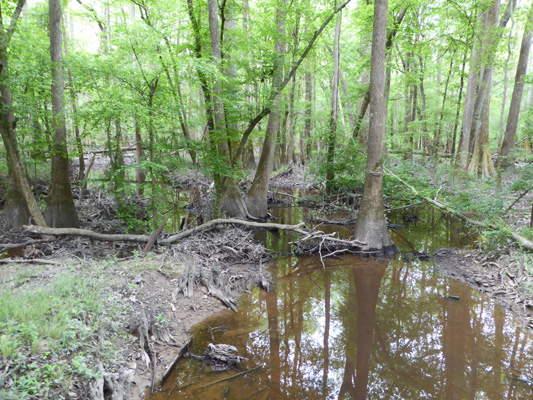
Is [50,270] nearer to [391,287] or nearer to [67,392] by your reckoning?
[67,392]

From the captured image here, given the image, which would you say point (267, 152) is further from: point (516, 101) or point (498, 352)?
point (516, 101)

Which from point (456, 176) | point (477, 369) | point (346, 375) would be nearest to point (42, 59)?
point (346, 375)

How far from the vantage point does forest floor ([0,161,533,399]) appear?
9.04 feet

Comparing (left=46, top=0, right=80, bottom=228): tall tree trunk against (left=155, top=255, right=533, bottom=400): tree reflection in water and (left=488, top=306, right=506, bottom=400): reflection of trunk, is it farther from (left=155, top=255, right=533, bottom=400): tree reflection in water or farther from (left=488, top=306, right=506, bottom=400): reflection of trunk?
(left=488, top=306, right=506, bottom=400): reflection of trunk

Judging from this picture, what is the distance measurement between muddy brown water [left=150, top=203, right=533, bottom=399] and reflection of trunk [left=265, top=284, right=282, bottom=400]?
2 cm

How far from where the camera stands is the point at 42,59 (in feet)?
25.4

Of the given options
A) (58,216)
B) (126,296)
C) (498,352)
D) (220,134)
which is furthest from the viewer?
(220,134)

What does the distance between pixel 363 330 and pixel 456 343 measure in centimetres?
131

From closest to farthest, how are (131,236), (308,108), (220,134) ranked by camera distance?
1. (131,236)
2. (220,134)
3. (308,108)

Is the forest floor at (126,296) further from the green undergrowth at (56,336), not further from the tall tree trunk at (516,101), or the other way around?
the tall tree trunk at (516,101)

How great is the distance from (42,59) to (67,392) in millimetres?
8347

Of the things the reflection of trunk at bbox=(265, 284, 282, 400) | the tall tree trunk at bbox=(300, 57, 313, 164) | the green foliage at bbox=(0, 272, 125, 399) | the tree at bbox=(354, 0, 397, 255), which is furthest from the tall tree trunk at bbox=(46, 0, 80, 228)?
the tall tree trunk at bbox=(300, 57, 313, 164)

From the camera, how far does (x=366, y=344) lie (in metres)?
4.45

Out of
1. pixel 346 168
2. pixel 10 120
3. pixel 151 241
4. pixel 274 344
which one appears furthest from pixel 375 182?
pixel 10 120
